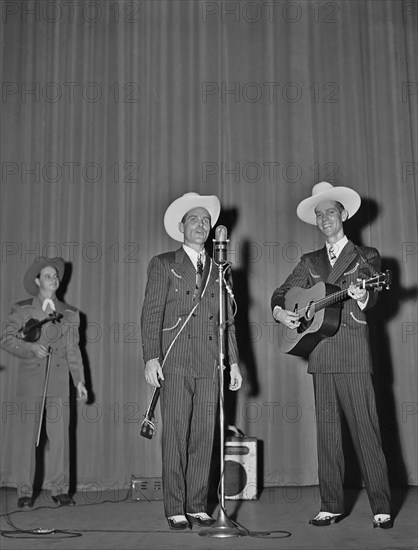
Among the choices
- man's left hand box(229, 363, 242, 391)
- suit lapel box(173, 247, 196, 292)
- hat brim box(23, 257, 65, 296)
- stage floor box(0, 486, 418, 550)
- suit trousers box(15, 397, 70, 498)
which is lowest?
stage floor box(0, 486, 418, 550)

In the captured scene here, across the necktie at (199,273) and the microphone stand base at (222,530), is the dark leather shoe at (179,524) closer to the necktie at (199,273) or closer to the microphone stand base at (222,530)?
the microphone stand base at (222,530)

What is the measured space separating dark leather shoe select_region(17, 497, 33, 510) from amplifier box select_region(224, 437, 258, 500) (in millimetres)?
1215

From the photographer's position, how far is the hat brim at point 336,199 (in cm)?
388

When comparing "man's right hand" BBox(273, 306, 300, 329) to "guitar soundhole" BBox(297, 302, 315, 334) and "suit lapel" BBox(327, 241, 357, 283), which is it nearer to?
"guitar soundhole" BBox(297, 302, 315, 334)

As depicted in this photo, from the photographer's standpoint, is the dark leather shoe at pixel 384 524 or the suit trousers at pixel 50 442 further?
the suit trousers at pixel 50 442

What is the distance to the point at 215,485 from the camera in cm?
474

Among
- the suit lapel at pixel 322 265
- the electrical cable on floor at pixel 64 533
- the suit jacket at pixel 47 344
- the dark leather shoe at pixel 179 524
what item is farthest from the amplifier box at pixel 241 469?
the suit lapel at pixel 322 265

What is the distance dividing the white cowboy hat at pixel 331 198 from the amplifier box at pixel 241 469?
1546 millimetres

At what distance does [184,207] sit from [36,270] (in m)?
1.23

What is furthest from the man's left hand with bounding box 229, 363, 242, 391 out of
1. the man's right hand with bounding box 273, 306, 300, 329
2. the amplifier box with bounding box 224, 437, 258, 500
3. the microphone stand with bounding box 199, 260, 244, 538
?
the amplifier box with bounding box 224, 437, 258, 500

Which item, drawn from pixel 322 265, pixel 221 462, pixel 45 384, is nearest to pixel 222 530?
pixel 221 462

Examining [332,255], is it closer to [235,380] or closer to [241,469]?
[235,380]

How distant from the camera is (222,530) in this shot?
3.29 m

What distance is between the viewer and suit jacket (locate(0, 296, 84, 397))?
14.3 ft
